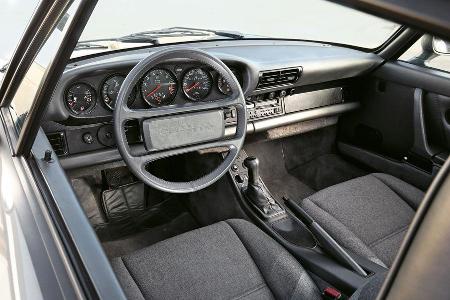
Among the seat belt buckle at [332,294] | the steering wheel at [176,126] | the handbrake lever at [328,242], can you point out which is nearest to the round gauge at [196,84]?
the steering wheel at [176,126]

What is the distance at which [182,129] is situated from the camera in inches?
90.5

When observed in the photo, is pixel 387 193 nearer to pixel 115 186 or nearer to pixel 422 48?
pixel 422 48

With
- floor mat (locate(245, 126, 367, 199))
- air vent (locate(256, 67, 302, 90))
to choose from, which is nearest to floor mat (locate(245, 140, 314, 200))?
floor mat (locate(245, 126, 367, 199))

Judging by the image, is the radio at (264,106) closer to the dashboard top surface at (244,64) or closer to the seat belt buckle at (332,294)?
the dashboard top surface at (244,64)

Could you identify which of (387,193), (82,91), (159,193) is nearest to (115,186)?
(159,193)

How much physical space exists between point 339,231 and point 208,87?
0.98 m

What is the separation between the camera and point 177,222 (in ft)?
9.87

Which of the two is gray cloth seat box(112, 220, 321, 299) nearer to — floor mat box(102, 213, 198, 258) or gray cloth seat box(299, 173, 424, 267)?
gray cloth seat box(299, 173, 424, 267)

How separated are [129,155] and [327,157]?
73.3 inches

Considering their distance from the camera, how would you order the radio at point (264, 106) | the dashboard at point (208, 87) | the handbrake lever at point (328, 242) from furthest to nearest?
the radio at point (264, 106), the dashboard at point (208, 87), the handbrake lever at point (328, 242)

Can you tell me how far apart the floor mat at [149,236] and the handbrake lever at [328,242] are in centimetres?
76

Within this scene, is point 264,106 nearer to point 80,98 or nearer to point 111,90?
point 111,90

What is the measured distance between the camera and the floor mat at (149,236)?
2.76 metres

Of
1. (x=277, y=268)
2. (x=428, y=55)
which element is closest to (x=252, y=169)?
(x=277, y=268)
